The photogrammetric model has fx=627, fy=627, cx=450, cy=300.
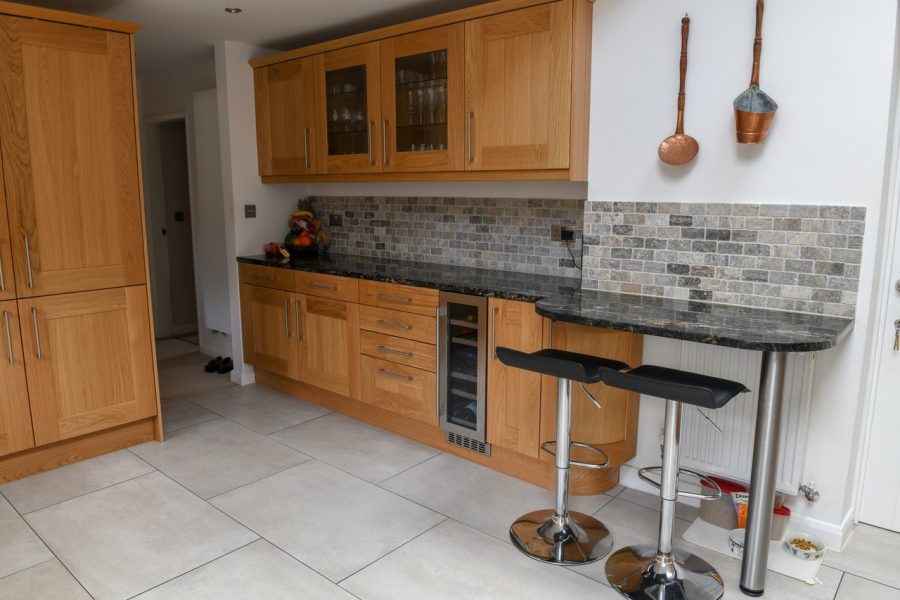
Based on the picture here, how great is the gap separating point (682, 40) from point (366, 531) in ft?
7.64

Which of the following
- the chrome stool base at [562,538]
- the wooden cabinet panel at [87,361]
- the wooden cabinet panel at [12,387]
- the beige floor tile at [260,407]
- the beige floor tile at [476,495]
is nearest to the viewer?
the chrome stool base at [562,538]

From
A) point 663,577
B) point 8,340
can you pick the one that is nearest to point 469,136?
point 663,577

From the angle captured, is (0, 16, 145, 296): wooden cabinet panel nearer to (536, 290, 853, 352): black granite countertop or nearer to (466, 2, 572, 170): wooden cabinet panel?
(466, 2, 572, 170): wooden cabinet panel

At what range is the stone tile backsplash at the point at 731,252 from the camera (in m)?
2.26

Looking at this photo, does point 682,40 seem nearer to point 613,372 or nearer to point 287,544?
point 613,372

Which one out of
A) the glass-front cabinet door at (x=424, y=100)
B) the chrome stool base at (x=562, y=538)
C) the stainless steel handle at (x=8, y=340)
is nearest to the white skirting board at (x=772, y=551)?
the chrome stool base at (x=562, y=538)

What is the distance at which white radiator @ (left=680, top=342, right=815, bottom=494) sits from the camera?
237 centimetres

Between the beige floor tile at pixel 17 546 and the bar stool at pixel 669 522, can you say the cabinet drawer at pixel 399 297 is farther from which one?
the beige floor tile at pixel 17 546

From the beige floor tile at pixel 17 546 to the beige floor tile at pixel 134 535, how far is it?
0.04m

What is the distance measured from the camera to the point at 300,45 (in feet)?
13.9

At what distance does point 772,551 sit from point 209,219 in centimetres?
431

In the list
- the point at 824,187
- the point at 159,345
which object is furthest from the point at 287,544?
the point at 159,345

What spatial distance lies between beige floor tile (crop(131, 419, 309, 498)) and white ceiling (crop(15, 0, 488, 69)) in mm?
2297

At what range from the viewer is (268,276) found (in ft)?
13.2
